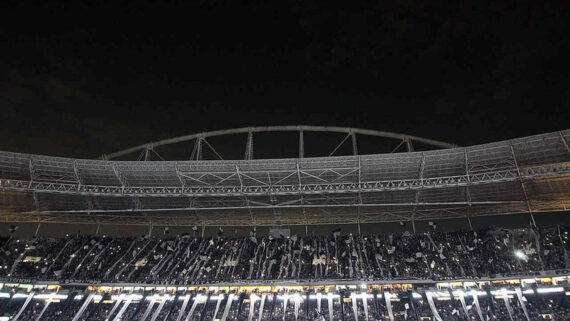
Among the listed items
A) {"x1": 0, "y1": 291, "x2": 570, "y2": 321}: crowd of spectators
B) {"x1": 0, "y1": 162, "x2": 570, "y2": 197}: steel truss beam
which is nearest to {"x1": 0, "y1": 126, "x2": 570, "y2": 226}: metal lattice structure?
{"x1": 0, "y1": 162, "x2": 570, "y2": 197}: steel truss beam

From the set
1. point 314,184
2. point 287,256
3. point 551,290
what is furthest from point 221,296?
point 551,290

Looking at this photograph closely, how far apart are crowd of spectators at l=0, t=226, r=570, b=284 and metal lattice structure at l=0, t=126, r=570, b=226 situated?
349 cm

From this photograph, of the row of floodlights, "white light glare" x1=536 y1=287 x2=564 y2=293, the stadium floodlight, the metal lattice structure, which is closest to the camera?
the metal lattice structure

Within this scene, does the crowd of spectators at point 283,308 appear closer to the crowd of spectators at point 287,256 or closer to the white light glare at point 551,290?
the white light glare at point 551,290

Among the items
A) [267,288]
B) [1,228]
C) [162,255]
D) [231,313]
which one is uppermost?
[1,228]

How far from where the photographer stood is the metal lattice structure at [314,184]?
38156 millimetres

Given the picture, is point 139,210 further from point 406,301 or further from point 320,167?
point 406,301

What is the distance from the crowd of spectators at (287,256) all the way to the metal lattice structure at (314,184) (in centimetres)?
349

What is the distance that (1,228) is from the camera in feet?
179

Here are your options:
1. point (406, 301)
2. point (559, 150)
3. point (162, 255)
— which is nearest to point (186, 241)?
point (162, 255)

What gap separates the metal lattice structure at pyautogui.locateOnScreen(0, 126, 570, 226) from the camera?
38156 millimetres

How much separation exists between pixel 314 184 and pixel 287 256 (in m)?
12.7

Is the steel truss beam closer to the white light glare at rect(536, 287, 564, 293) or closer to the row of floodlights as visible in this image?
the row of floodlights

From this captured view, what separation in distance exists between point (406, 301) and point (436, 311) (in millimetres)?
3064
